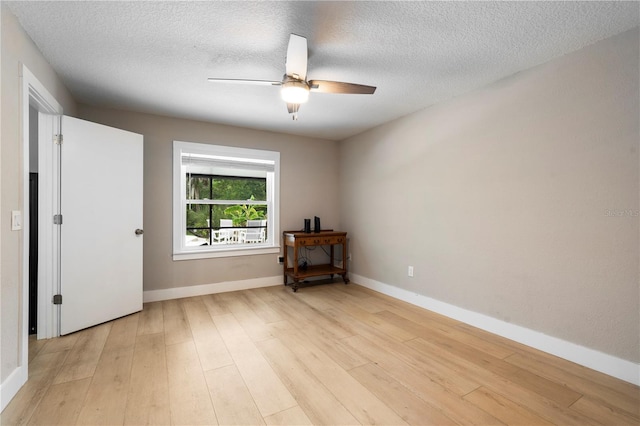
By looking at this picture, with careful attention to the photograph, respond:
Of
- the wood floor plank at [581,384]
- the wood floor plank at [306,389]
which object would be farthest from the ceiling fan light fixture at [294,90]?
the wood floor plank at [581,384]

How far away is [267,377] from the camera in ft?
6.41

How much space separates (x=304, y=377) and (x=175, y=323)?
1.63 meters

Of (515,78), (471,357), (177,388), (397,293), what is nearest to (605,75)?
(515,78)

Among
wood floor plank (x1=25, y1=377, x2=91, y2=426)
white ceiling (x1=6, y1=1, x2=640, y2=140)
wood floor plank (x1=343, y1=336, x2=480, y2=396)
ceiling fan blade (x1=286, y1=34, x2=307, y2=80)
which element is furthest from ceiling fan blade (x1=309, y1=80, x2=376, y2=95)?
wood floor plank (x1=25, y1=377, x2=91, y2=426)

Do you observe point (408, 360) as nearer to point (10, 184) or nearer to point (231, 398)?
point (231, 398)

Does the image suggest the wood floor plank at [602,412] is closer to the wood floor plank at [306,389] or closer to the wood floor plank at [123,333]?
the wood floor plank at [306,389]

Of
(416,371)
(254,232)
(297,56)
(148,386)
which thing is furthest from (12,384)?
(254,232)

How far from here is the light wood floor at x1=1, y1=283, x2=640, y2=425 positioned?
1.59 metres

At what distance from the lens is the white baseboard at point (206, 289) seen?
3.58m

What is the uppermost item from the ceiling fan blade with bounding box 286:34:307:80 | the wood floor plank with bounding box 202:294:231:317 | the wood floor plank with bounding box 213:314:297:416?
the ceiling fan blade with bounding box 286:34:307:80

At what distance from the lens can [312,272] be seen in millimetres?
4215

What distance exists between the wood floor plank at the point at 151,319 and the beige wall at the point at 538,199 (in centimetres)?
276

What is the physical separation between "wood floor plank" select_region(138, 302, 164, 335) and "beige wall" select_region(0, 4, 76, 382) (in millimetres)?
993

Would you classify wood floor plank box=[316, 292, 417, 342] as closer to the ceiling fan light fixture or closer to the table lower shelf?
the table lower shelf
